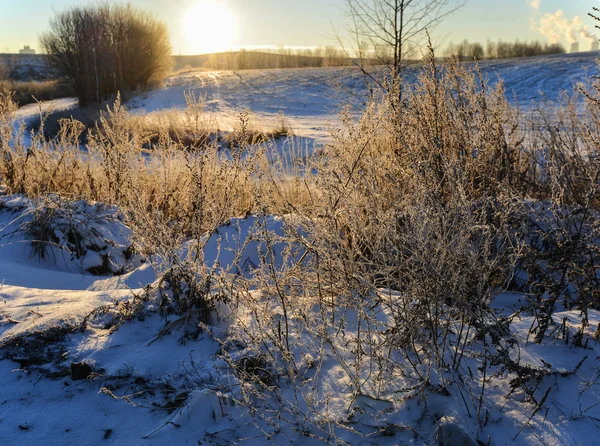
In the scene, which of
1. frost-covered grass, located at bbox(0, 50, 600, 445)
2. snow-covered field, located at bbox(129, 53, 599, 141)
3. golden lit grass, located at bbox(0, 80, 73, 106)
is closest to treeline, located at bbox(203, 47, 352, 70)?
snow-covered field, located at bbox(129, 53, 599, 141)

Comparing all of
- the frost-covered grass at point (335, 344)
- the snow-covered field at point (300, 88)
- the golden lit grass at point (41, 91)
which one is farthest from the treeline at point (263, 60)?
the frost-covered grass at point (335, 344)

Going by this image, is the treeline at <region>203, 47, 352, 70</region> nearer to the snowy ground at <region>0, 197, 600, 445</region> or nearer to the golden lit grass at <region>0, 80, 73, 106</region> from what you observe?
the golden lit grass at <region>0, 80, 73, 106</region>

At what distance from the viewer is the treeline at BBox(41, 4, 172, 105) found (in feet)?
86.3

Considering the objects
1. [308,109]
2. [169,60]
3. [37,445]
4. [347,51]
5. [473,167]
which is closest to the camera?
[37,445]

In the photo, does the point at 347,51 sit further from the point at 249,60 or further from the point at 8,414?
the point at 249,60

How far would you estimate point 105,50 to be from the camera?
27.4 meters

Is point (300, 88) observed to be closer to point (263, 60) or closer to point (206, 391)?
point (263, 60)

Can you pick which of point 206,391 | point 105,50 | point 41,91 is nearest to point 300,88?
point 105,50

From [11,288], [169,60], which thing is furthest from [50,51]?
[11,288]

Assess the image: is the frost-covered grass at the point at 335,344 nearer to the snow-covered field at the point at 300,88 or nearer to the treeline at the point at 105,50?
the snow-covered field at the point at 300,88

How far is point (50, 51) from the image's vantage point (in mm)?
26938

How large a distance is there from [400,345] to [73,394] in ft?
4.59

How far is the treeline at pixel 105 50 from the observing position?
26312 mm

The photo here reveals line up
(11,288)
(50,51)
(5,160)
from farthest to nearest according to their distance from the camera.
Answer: (50,51) → (5,160) → (11,288)
